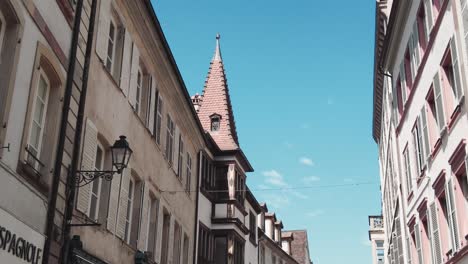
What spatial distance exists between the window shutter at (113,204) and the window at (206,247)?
11359 millimetres

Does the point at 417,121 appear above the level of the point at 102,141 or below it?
above

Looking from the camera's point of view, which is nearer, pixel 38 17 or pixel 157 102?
pixel 38 17

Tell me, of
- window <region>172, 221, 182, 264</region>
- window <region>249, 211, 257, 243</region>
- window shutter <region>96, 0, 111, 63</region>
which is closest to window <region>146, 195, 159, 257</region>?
window <region>172, 221, 182, 264</region>

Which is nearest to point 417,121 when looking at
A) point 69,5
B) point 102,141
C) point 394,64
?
point 394,64

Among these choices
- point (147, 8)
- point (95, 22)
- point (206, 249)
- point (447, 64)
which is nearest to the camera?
point (95, 22)

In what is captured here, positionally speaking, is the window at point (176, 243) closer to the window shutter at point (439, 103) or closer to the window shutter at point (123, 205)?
the window shutter at point (123, 205)

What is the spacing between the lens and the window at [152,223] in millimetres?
18141

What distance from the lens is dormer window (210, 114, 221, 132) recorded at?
1260 inches

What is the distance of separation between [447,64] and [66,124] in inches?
371

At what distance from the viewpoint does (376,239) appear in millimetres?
52531

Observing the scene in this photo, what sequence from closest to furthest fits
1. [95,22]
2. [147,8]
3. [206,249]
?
[95,22] < [147,8] < [206,249]

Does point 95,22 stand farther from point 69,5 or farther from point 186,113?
point 186,113

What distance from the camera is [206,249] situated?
26.4m

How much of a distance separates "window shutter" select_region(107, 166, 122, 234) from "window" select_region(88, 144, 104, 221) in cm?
41
